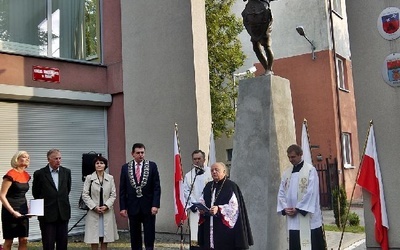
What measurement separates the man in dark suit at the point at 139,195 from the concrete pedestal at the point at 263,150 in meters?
1.39

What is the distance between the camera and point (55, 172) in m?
6.93

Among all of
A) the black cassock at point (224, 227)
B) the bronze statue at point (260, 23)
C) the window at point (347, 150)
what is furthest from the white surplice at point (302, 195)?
the window at point (347, 150)

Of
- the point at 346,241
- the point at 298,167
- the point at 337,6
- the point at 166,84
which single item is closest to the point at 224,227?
the point at 298,167

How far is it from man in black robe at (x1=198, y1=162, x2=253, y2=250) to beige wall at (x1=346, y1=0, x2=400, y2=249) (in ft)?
9.50

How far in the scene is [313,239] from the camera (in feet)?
20.0

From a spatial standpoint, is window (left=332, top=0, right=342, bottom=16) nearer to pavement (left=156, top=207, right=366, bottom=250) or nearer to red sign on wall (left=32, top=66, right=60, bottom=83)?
pavement (left=156, top=207, right=366, bottom=250)

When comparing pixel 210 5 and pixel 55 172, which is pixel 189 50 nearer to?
pixel 55 172

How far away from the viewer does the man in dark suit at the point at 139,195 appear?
7.12m

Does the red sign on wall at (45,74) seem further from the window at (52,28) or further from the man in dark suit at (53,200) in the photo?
the man in dark suit at (53,200)

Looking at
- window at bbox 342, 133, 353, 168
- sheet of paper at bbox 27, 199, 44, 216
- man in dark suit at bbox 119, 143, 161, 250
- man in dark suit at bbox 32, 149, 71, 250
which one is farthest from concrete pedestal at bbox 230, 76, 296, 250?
window at bbox 342, 133, 353, 168

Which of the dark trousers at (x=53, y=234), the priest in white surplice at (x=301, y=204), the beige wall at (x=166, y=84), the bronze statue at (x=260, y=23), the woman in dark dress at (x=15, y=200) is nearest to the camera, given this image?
the priest in white surplice at (x=301, y=204)

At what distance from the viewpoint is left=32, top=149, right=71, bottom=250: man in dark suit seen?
677 cm

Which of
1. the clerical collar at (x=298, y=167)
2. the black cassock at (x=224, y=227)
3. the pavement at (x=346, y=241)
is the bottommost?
the pavement at (x=346, y=241)

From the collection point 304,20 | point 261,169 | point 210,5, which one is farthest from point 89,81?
point 304,20
